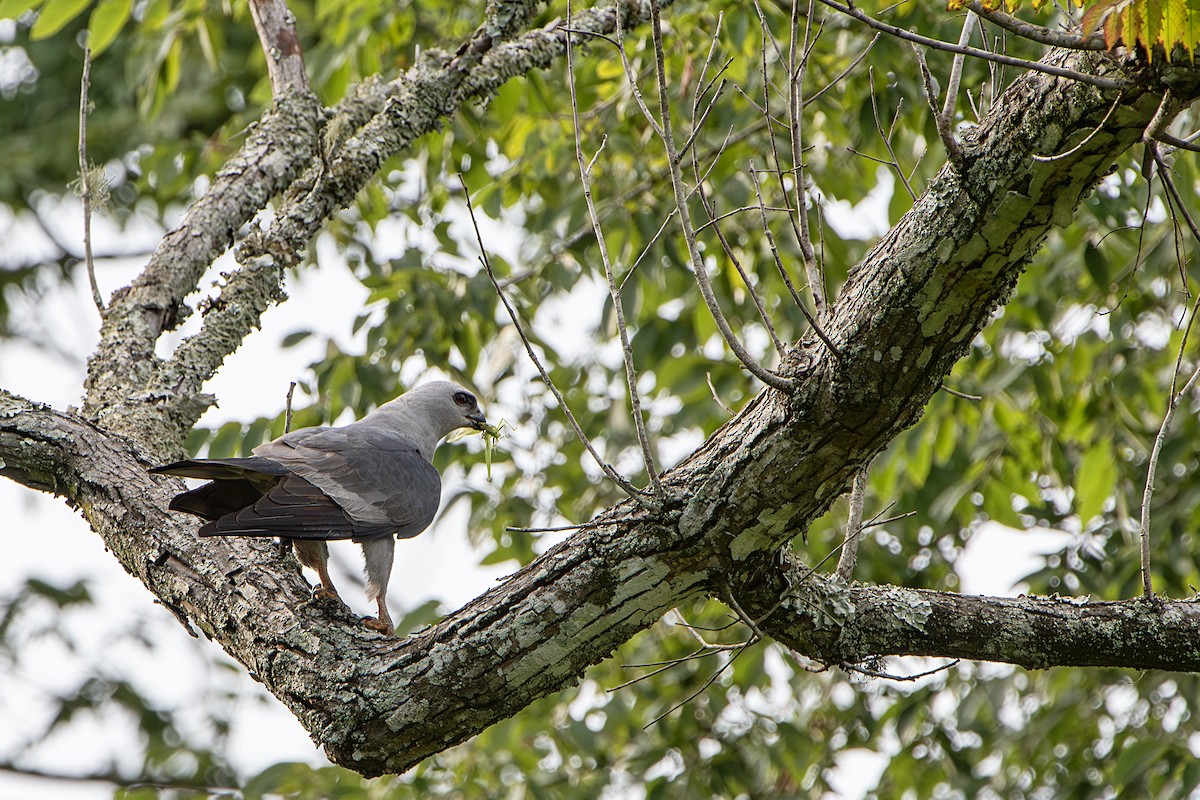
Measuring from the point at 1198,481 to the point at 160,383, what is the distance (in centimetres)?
385

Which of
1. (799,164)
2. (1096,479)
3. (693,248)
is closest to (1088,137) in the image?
(799,164)

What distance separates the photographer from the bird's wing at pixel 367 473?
299 cm

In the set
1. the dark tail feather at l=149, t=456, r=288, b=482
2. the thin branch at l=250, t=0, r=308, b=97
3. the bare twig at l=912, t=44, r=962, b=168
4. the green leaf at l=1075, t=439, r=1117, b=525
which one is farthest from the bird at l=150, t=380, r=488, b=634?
the green leaf at l=1075, t=439, r=1117, b=525

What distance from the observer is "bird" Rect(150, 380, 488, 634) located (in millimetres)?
2607

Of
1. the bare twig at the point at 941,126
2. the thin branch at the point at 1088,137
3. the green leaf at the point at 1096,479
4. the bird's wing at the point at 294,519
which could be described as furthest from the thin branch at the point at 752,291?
the green leaf at the point at 1096,479

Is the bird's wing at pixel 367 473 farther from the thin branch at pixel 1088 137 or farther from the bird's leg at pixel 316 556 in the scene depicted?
the thin branch at pixel 1088 137

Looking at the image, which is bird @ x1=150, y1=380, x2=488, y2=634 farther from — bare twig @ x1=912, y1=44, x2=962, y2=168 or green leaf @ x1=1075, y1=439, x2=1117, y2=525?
green leaf @ x1=1075, y1=439, x2=1117, y2=525

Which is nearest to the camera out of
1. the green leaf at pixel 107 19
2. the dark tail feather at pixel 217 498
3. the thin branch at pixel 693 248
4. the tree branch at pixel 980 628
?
the thin branch at pixel 693 248

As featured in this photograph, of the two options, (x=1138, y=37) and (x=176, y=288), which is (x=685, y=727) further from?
(x=1138, y=37)

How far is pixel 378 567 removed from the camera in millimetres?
3117

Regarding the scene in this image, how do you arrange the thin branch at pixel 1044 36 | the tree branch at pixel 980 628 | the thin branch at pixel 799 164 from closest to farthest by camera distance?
1. the thin branch at pixel 1044 36
2. the thin branch at pixel 799 164
3. the tree branch at pixel 980 628

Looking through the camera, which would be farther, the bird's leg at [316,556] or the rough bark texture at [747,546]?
the bird's leg at [316,556]

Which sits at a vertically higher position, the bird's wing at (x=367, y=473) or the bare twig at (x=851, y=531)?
the bird's wing at (x=367, y=473)

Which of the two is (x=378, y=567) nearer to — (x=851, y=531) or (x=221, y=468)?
(x=221, y=468)
